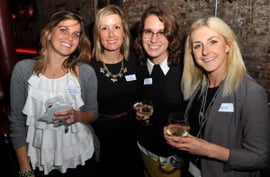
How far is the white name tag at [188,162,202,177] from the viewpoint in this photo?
1.90m

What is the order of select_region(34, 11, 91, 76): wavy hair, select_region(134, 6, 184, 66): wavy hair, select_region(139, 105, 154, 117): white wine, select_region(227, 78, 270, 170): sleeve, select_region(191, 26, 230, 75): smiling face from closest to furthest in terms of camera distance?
1. select_region(227, 78, 270, 170): sleeve
2. select_region(191, 26, 230, 75): smiling face
3. select_region(34, 11, 91, 76): wavy hair
4. select_region(139, 105, 154, 117): white wine
5. select_region(134, 6, 184, 66): wavy hair

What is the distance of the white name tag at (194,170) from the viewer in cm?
190

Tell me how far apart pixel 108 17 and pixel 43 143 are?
1399 mm

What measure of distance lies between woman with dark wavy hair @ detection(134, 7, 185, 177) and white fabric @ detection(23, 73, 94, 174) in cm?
64

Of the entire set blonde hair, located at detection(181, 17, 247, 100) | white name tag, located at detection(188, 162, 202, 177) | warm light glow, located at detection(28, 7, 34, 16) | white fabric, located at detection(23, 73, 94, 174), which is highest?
warm light glow, located at detection(28, 7, 34, 16)

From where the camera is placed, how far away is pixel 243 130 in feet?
5.16

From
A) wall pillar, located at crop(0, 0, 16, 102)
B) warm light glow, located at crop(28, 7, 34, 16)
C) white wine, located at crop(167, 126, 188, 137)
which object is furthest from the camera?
warm light glow, located at crop(28, 7, 34, 16)

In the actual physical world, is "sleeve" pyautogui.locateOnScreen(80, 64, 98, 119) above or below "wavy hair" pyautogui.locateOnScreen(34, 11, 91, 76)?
below

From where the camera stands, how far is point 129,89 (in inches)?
103

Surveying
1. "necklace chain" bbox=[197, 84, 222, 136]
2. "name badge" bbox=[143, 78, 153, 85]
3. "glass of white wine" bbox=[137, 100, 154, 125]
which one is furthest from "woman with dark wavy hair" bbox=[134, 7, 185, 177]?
"necklace chain" bbox=[197, 84, 222, 136]

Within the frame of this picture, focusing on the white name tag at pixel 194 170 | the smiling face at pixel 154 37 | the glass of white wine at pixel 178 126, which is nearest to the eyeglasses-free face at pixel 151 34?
the smiling face at pixel 154 37

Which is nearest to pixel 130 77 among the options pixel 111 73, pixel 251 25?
pixel 111 73

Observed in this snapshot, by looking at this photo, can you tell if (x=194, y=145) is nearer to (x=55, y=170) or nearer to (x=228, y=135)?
(x=228, y=135)

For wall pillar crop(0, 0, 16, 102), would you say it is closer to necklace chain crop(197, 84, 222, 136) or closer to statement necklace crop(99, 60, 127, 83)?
statement necklace crop(99, 60, 127, 83)
